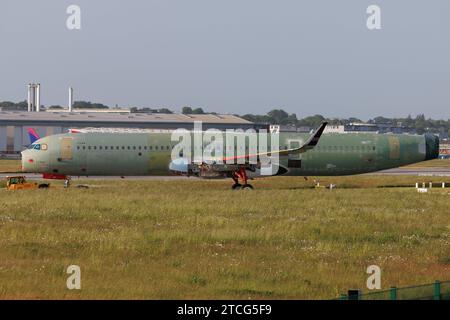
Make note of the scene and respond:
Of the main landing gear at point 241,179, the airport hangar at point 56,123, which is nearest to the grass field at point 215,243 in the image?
the main landing gear at point 241,179

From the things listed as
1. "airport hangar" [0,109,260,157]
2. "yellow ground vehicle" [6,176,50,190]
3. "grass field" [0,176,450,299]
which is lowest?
"grass field" [0,176,450,299]

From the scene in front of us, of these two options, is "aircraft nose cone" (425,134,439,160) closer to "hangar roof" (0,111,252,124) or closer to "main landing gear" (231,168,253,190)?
"main landing gear" (231,168,253,190)

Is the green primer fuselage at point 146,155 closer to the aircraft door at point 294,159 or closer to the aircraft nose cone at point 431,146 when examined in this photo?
the aircraft door at point 294,159

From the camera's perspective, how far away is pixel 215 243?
27.8 metres

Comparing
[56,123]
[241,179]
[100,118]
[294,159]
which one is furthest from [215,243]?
[100,118]

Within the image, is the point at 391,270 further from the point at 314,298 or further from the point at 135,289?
the point at 135,289

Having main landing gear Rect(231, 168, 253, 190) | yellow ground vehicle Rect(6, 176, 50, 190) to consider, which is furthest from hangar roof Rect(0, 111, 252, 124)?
main landing gear Rect(231, 168, 253, 190)

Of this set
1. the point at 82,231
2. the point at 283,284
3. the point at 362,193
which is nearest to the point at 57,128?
the point at 362,193

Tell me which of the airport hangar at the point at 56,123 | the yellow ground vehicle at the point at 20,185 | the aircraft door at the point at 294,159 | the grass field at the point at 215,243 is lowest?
the grass field at the point at 215,243

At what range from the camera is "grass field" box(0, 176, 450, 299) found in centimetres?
2064

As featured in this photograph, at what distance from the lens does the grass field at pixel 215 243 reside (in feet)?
67.7

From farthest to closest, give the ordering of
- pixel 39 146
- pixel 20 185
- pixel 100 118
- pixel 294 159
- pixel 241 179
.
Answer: pixel 100 118
pixel 294 159
pixel 39 146
pixel 241 179
pixel 20 185

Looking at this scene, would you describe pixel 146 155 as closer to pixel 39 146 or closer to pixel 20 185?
pixel 39 146
